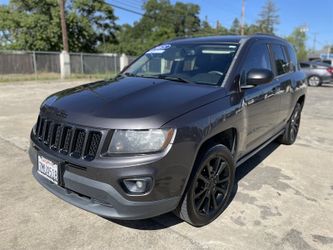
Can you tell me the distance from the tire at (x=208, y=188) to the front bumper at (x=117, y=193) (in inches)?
8.4

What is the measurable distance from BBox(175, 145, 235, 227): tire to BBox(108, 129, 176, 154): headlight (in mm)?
524

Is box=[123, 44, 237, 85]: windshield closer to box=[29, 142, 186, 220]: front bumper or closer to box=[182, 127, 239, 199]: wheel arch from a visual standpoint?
box=[182, 127, 239, 199]: wheel arch

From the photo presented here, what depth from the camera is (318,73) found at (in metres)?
19.0

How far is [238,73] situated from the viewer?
3426 millimetres

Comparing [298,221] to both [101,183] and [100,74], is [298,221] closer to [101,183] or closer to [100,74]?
A: [101,183]

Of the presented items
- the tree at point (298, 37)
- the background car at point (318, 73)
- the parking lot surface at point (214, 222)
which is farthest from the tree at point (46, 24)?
the tree at point (298, 37)

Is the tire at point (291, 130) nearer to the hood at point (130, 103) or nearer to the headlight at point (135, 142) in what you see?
the hood at point (130, 103)

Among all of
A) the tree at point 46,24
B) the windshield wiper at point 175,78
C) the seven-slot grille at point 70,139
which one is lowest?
the seven-slot grille at point 70,139

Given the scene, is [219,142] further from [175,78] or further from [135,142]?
[135,142]

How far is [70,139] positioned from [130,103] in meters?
0.58

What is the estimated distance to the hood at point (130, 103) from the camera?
8.17 feet

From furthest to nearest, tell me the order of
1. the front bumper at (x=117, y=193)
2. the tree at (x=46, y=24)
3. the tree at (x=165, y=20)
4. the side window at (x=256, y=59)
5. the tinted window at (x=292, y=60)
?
the tree at (x=165, y=20) → the tree at (x=46, y=24) → the tinted window at (x=292, y=60) → the side window at (x=256, y=59) → the front bumper at (x=117, y=193)

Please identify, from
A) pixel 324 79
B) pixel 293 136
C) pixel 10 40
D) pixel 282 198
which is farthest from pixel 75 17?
pixel 282 198

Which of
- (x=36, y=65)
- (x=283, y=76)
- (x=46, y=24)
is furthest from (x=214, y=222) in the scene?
(x=46, y=24)
